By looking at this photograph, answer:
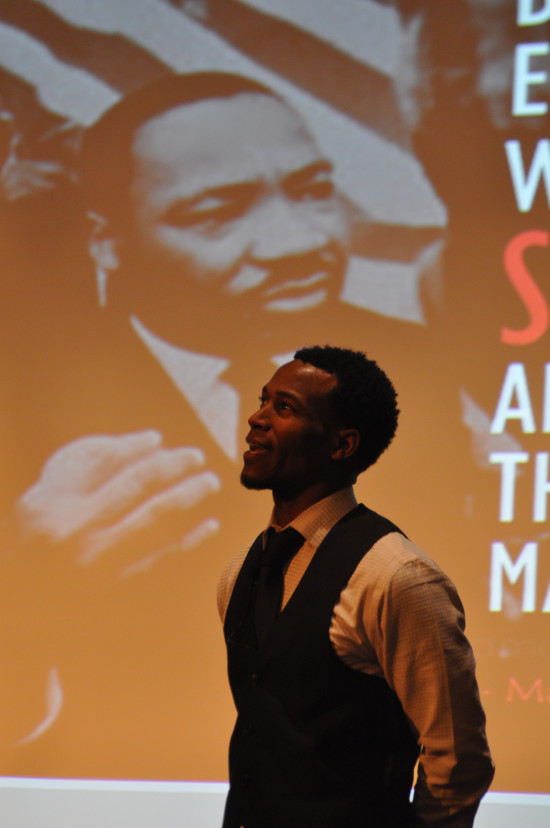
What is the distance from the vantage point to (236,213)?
2377 millimetres

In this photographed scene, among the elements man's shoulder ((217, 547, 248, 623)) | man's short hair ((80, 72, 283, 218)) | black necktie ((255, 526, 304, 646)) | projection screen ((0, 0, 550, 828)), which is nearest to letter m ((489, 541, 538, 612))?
projection screen ((0, 0, 550, 828))

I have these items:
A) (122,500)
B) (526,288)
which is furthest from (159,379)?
(526,288)

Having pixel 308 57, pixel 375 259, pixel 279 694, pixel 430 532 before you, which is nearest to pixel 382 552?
pixel 279 694

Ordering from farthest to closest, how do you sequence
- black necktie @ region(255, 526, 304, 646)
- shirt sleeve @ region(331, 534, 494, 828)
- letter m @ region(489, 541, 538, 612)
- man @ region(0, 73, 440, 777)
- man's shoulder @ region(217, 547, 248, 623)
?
man @ region(0, 73, 440, 777)
letter m @ region(489, 541, 538, 612)
man's shoulder @ region(217, 547, 248, 623)
black necktie @ region(255, 526, 304, 646)
shirt sleeve @ region(331, 534, 494, 828)

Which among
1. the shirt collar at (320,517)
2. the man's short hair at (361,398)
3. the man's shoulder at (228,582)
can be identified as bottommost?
the man's shoulder at (228,582)

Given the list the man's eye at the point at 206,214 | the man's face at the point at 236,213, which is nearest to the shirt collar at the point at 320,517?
the man's face at the point at 236,213

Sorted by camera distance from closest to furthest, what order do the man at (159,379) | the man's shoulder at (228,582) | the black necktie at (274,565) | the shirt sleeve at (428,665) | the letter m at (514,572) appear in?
the shirt sleeve at (428,665), the black necktie at (274,565), the man's shoulder at (228,582), the letter m at (514,572), the man at (159,379)

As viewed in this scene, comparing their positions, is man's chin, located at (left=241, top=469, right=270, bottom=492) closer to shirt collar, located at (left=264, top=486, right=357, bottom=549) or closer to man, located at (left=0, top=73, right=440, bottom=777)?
shirt collar, located at (left=264, top=486, right=357, bottom=549)

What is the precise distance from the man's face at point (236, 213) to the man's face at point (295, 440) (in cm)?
110

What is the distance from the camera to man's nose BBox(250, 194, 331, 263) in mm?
2342

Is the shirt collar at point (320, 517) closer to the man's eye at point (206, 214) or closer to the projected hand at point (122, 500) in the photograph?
the projected hand at point (122, 500)

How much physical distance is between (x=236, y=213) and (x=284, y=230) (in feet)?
0.49

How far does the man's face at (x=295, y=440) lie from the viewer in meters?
1.24

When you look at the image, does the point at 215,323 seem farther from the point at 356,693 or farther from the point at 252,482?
the point at 356,693
